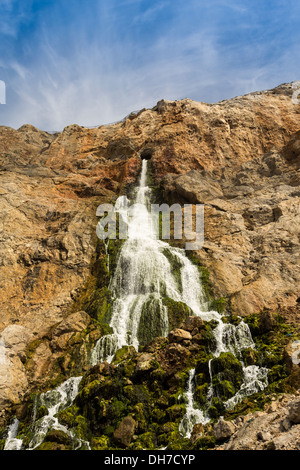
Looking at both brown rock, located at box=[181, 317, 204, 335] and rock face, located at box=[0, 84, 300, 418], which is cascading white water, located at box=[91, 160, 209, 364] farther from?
brown rock, located at box=[181, 317, 204, 335]

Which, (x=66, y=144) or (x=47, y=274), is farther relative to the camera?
(x=66, y=144)

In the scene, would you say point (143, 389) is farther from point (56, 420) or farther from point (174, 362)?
point (56, 420)

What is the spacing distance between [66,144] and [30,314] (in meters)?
37.6

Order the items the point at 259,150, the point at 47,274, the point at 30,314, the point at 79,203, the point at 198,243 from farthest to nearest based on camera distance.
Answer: the point at 259,150 → the point at 79,203 → the point at 198,243 → the point at 47,274 → the point at 30,314

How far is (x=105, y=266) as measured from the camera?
28.7 meters

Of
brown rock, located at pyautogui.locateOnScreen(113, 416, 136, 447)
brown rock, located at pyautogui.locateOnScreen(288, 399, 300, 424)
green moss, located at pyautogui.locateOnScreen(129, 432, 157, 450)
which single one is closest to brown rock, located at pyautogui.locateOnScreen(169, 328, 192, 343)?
brown rock, located at pyautogui.locateOnScreen(113, 416, 136, 447)

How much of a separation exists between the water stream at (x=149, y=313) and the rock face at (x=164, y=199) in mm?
2067

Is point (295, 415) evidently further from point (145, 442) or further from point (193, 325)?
point (193, 325)

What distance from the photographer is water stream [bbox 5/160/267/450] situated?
1541 cm

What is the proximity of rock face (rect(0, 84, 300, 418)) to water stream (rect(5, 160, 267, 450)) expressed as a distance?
6.78 feet

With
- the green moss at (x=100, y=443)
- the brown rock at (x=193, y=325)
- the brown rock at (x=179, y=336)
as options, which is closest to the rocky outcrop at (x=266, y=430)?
the green moss at (x=100, y=443)

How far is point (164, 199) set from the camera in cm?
3844

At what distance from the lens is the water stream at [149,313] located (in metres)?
15.4

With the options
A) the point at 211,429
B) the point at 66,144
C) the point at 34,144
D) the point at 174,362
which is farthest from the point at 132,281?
the point at 34,144
